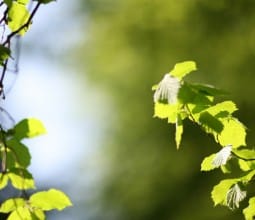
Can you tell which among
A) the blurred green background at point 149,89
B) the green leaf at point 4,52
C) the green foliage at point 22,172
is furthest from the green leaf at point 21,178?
the blurred green background at point 149,89

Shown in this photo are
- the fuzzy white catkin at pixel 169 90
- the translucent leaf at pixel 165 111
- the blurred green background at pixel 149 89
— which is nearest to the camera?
the fuzzy white catkin at pixel 169 90

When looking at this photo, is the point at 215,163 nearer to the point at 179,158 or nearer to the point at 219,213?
the point at 219,213

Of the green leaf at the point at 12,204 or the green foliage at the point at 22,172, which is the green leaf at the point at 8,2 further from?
the green leaf at the point at 12,204

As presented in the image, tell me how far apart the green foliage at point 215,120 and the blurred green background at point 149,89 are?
335 cm

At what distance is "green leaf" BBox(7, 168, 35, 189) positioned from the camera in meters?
0.93

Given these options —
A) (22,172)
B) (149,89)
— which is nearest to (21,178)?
(22,172)

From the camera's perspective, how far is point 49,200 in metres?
0.95

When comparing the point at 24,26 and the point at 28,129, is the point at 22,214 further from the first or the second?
the point at 24,26

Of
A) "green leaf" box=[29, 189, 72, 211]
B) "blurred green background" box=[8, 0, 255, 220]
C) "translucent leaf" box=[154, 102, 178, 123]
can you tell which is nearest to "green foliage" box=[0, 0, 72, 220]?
"green leaf" box=[29, 189, 72, 211]

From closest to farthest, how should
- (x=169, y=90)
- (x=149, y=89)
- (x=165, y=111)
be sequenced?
(x=169, y=90) → (x=165, y=111) → (x=149, y=89)

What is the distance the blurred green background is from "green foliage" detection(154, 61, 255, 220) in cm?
335

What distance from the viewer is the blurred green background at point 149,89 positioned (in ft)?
15.4

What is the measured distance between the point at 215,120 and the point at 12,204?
0.98ft

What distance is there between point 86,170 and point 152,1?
1601mm
